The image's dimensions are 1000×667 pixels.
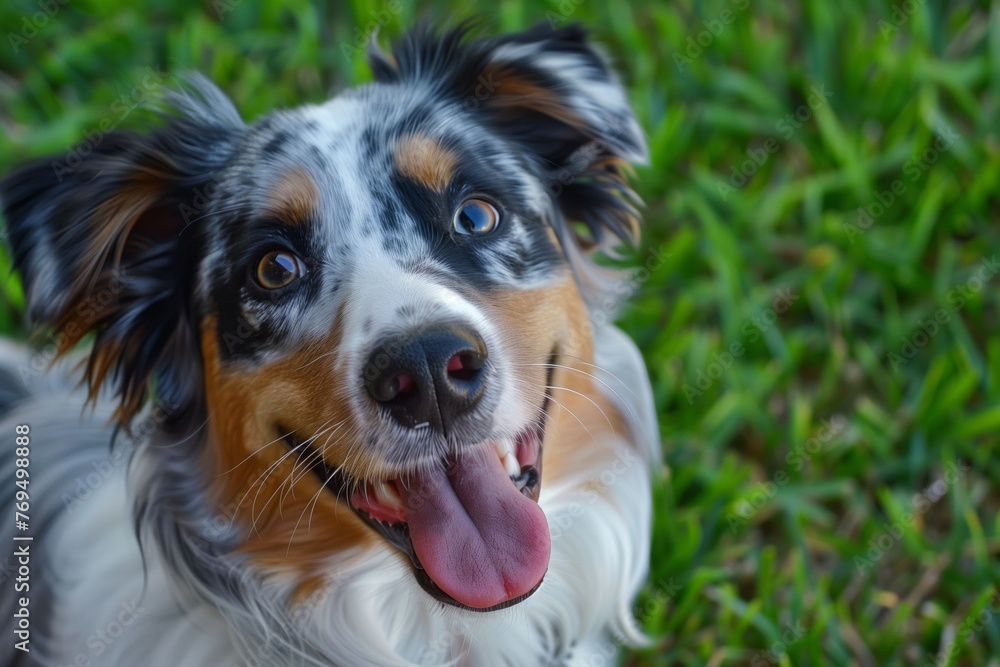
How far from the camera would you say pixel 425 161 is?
2219 mm

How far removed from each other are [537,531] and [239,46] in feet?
9.45

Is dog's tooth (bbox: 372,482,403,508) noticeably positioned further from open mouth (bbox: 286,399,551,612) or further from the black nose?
the black nose

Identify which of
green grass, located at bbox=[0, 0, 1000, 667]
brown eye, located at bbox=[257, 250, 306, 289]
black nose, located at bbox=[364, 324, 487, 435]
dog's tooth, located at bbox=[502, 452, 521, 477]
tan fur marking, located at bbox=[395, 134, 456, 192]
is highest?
tan fur marking, located at bbox=[395, 134, 456, 192]

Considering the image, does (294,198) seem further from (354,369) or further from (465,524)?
(465,524)

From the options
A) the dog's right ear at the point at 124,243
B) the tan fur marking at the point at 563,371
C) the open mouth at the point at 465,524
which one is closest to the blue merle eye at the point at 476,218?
the tan fur marking at the point at 563,371

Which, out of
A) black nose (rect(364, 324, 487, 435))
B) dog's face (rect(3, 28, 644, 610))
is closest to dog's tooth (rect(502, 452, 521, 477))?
dog's face (rect(3, 28, 644, 610))

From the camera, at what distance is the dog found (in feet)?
7.00

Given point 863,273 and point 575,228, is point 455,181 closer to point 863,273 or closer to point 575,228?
point 575,228

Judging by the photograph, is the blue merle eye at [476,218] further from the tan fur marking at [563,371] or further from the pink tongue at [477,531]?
the pink tongue at [477,531]

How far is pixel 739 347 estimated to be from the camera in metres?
3.63

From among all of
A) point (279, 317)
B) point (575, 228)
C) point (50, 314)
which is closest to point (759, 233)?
point (575, 228)

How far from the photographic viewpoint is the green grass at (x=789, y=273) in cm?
321

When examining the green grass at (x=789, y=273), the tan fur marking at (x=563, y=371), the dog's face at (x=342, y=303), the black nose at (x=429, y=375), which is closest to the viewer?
the black nose at (x=429, y=375)

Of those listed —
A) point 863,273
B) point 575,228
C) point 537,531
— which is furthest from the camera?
point 863,273
